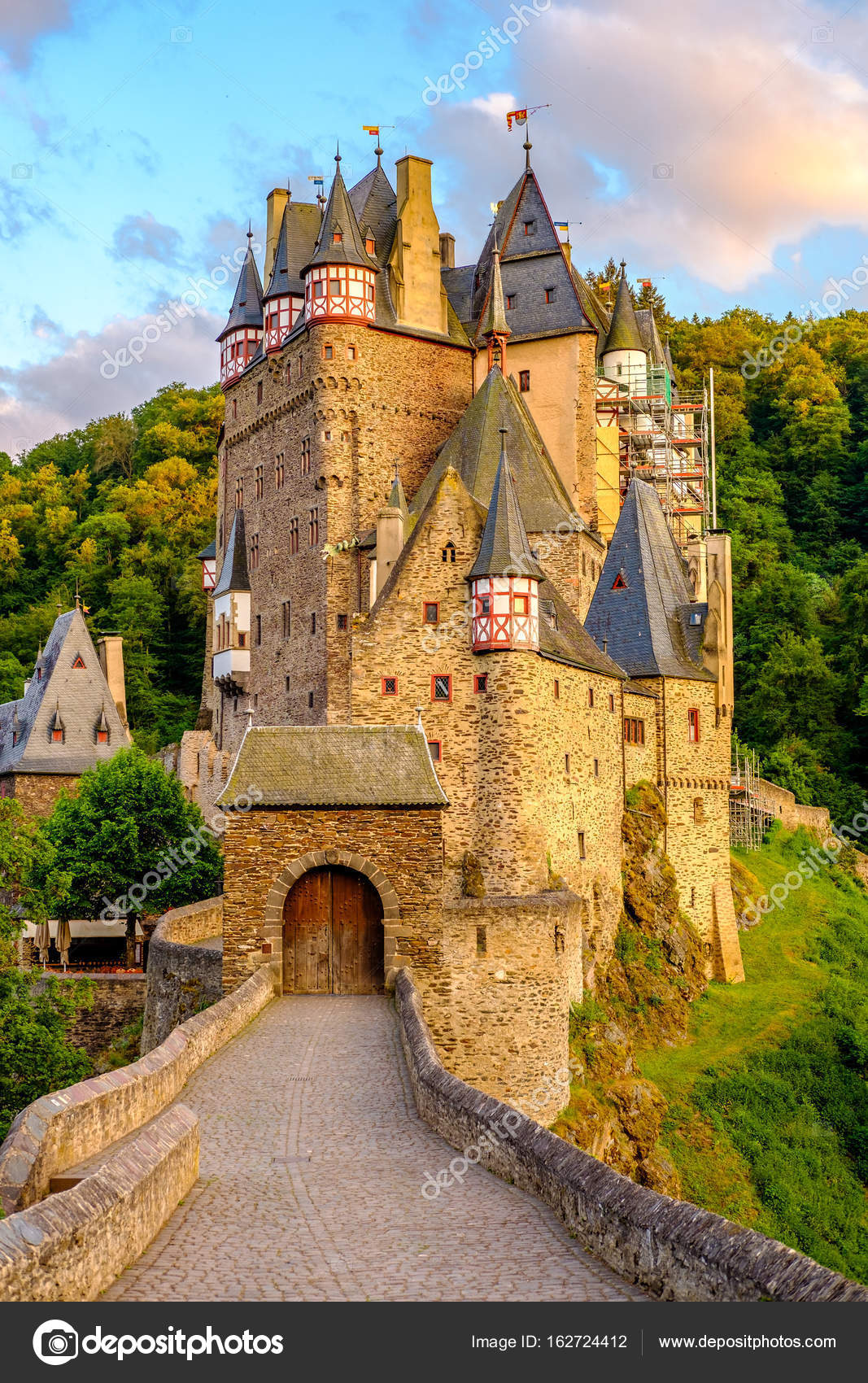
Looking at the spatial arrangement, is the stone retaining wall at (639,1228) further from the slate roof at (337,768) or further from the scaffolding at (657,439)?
the scaffolding at (657,439)

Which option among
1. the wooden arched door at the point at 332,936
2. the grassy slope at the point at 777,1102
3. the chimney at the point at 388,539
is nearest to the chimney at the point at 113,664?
the chimney at the point at 388,539

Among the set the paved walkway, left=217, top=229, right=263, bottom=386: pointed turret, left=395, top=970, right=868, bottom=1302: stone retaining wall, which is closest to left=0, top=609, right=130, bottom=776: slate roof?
left=217, top=229, right=263, bottom=386: pointed turret

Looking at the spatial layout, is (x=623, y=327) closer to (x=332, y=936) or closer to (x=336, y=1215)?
(x=332, y=936)

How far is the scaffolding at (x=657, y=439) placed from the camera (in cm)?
5131

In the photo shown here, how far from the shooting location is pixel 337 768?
23328 mm

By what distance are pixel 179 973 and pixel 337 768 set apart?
5725 millimetres

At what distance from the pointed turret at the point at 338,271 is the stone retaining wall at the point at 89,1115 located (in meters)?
32.8

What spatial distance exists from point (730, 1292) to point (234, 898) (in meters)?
15.3

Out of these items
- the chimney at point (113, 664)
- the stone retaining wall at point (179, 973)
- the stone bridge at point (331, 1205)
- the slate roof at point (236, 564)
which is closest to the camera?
the stone bridge at point (331, 1205)

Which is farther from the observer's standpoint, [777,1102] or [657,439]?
[657,439]

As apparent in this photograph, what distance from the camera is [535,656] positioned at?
3130 centimetres
